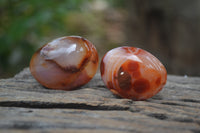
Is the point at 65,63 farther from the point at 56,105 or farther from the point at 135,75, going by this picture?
the point at 135,75

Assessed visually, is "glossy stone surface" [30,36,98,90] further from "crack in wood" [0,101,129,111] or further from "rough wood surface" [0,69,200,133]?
"crack in wood" [0,101,129,111]

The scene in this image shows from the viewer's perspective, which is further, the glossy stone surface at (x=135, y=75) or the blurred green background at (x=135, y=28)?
the blurred green background at (x=135, y=28)

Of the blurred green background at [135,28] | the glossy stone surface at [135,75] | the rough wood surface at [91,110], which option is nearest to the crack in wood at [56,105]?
the rough wood surface at [91,110]

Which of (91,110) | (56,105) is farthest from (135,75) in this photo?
(56,105)

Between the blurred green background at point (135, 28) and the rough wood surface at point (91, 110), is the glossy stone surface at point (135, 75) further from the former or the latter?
the blurred green background at point (135, 28)

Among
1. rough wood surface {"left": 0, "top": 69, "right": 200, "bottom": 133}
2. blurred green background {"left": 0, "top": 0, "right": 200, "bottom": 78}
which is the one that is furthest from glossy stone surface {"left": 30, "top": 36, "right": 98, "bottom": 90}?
blurred green background {"left": 0, "top": 0, "right": 200, "bottom": 78}

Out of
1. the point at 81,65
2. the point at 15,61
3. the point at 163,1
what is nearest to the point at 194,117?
the point at 81,65

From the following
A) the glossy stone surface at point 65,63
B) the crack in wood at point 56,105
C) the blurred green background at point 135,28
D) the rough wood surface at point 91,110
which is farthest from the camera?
the blurred green background at point 135,28
